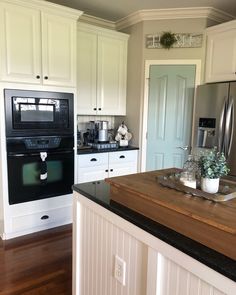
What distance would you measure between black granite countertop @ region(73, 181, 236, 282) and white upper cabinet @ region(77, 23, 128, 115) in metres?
2.18

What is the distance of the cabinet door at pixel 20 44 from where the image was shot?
8.02 ft

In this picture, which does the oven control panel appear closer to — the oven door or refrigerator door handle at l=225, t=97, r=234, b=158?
the oven door

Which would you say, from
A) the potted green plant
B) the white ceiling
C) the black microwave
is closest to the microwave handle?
the black microwave

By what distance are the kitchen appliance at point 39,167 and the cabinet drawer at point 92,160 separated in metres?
0.15

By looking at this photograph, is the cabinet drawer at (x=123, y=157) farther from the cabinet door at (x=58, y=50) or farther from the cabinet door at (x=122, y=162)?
the cabinet door at (x=58, y=50)

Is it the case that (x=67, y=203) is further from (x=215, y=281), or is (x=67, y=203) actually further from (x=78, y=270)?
(x=215, y=281)

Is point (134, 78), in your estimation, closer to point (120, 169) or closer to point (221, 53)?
point (221, 53)

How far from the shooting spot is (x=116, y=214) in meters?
1.21

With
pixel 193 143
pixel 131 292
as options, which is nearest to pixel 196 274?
pixel 131 292

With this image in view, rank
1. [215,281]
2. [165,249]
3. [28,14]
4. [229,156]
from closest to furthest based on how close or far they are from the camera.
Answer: [215,281], [165,249], [28,14], [229,156]

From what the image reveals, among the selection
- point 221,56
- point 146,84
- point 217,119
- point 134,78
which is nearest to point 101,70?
point 134,78

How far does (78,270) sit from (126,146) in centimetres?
227

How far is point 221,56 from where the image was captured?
3.04 m

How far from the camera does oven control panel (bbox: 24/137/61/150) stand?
266cm
